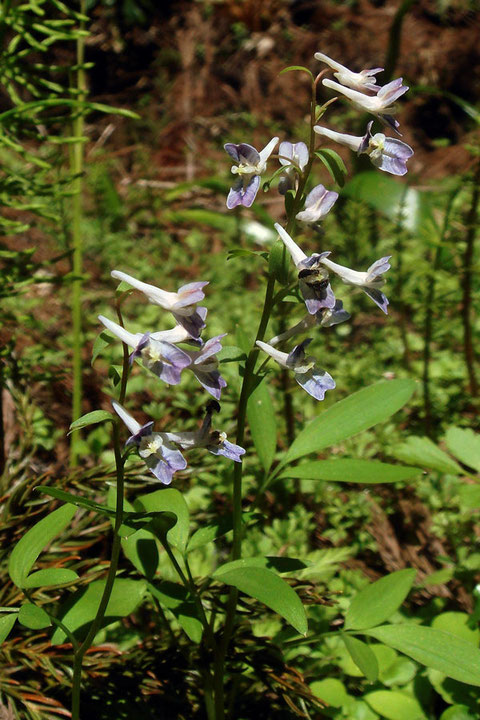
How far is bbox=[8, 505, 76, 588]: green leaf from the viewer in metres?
1.41

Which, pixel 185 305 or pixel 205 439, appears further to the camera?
pixel 205 439

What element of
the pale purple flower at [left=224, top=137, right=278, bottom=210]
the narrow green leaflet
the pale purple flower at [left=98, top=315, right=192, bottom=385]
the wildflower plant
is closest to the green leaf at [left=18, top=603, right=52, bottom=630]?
the wildflower plant

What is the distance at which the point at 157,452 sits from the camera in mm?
1286

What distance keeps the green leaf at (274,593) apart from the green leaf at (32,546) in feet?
1.29

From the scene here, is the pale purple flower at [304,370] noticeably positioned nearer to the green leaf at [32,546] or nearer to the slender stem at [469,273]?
the green leaf at [32,546]

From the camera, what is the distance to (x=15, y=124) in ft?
8.62

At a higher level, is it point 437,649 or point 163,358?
point 163,358

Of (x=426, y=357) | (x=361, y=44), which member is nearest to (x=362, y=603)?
(x=426, y=357)

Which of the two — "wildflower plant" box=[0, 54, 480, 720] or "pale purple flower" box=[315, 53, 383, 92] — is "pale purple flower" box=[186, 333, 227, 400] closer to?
"wildflower plant" box=[0, 54, 480, 720]

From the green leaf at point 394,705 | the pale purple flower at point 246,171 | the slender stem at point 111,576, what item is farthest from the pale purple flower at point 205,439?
the green leaf at point 394,705

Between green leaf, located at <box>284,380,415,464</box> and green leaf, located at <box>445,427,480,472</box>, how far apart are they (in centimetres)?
52

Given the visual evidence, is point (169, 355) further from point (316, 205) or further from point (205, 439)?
point (316, 205)

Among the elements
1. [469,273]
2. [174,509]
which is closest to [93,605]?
[174,509]

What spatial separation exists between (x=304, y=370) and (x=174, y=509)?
50 centimetres
